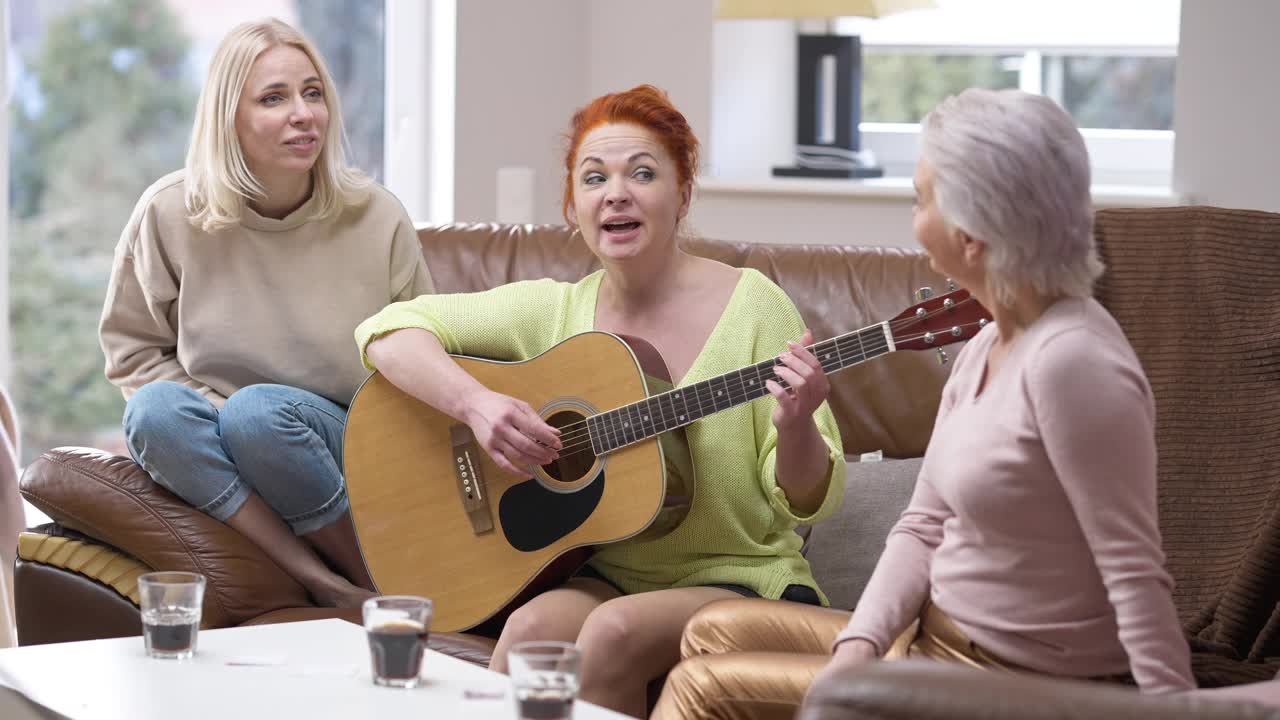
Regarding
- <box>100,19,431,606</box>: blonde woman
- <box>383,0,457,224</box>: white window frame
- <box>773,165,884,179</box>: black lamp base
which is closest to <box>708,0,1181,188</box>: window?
<box>773,165,884,179</box>: black lamp base

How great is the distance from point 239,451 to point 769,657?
114 cm

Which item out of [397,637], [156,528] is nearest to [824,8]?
[156,528]

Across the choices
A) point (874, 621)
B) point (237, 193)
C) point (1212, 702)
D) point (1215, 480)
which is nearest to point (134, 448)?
point (237, 193)

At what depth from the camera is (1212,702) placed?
3.31 ft

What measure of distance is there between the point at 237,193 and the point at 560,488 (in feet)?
Answer: 2.80

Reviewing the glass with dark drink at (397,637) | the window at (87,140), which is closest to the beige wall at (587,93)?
the window at (87,140)

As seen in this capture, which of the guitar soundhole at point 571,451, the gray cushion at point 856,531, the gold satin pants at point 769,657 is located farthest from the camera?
the gray cushion at point 856,531

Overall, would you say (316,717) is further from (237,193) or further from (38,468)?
(237,193)

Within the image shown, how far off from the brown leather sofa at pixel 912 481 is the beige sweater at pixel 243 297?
0.26m

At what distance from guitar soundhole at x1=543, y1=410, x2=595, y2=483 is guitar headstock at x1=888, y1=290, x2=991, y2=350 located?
0.51 metres

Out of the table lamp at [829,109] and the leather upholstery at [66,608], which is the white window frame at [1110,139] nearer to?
the table lamp at [829,109]

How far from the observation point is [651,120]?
2314mm

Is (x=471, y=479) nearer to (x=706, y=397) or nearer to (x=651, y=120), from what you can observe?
(x=706, y=397)

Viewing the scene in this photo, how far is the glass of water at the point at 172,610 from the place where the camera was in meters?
1.70
